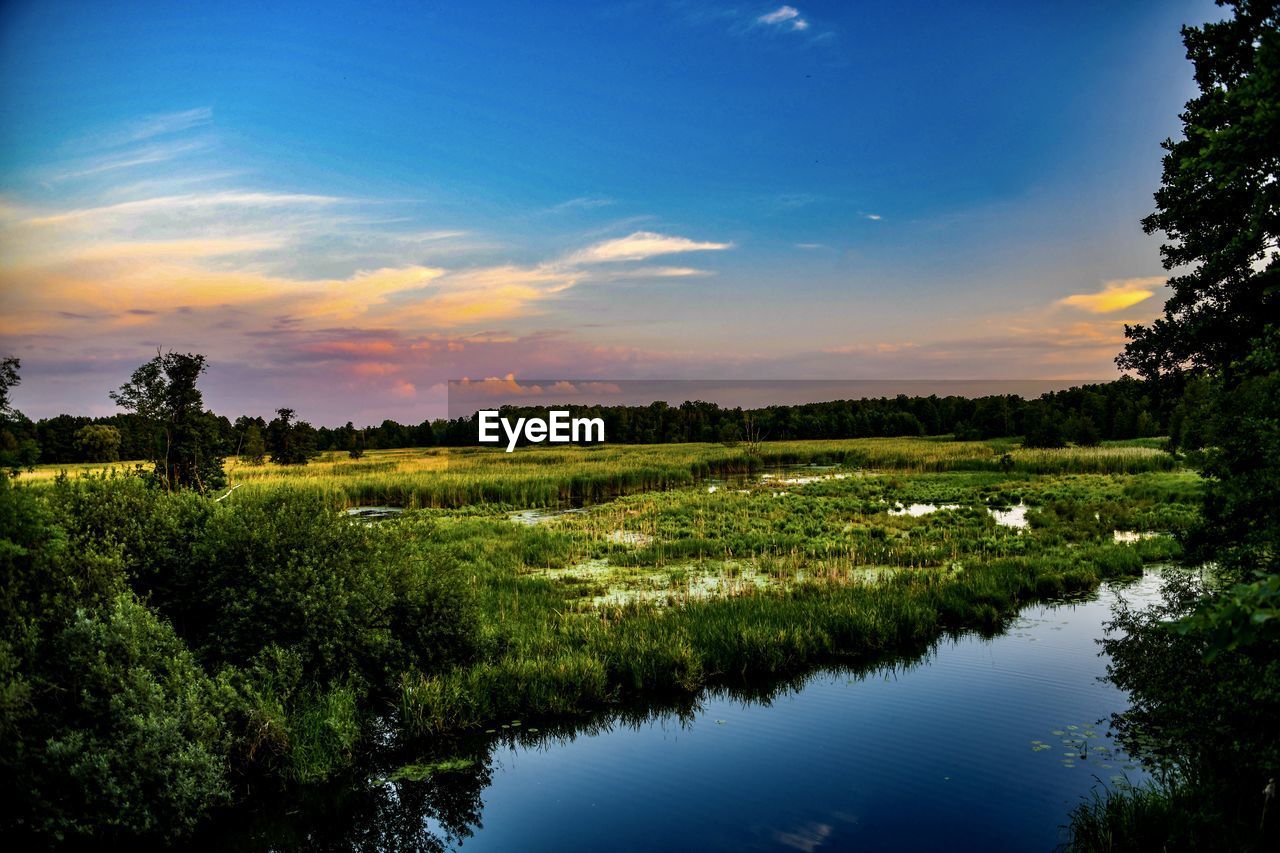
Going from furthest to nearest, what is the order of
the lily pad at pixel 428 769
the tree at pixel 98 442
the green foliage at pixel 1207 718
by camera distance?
the tree at pixel 98 442 < the lily pad at pixel 428 769 < the green foliage at pixel 1207 718

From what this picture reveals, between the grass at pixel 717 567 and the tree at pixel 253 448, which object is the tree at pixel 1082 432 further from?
the tree at pixel 253 448

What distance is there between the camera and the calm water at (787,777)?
8688 millimetres

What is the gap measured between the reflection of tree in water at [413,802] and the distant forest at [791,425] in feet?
203

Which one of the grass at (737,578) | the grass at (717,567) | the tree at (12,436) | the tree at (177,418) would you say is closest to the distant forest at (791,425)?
the grass at (717,567)

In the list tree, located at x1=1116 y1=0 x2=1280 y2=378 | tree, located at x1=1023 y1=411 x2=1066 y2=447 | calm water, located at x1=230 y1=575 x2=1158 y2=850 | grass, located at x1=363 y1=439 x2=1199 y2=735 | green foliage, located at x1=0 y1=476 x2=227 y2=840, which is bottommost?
calm water, located at x1=230 y1=575 x2=1158 y2=850

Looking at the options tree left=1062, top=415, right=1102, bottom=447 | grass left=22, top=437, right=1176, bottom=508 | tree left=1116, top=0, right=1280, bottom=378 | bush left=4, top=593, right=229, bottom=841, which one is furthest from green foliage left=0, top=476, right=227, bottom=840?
tree left=1062, top=415, right=1102, bottom=447

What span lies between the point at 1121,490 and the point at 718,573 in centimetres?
2777

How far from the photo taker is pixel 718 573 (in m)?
21.4

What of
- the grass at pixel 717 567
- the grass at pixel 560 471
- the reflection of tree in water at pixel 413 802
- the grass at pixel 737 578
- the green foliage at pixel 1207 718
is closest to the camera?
the green foliage at pixel 1207 718

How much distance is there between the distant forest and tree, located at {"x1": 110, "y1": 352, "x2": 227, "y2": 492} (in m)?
52.3

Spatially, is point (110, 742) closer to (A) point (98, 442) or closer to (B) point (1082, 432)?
(A) point (98, 442)

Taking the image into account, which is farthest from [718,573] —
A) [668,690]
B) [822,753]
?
[822,753]

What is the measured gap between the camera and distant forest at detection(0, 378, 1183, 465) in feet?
249

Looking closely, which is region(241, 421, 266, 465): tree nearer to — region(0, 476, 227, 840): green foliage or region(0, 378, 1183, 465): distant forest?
region(0, 378, 1183, 465): distant forest
